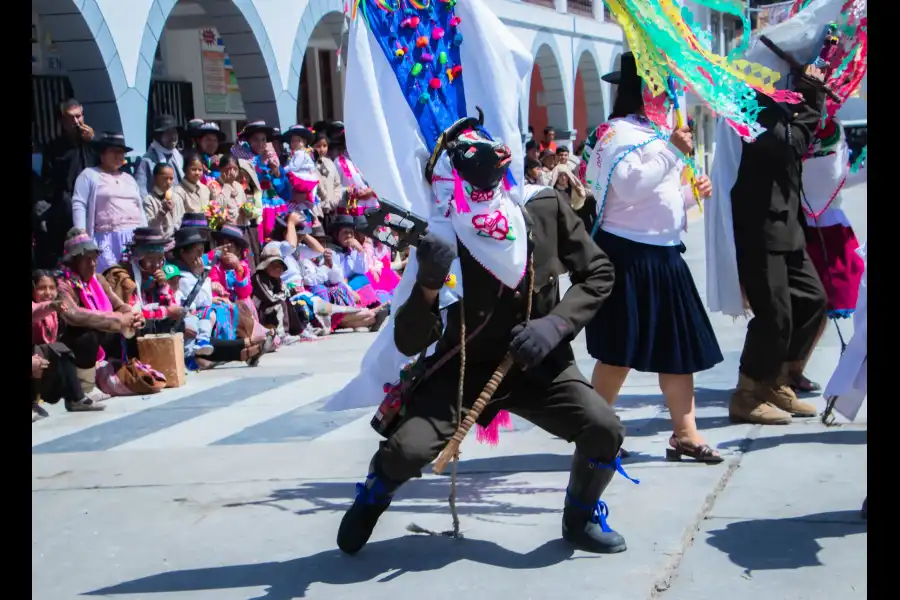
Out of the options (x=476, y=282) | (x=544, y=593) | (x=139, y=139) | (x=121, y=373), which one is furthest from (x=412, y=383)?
(x=139, y=139)

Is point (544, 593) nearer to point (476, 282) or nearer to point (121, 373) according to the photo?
point (476, 282)

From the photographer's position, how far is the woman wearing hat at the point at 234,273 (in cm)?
Answer: 988

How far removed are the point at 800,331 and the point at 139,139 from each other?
22.9ft

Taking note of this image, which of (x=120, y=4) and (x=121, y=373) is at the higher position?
(x=120, y=4)

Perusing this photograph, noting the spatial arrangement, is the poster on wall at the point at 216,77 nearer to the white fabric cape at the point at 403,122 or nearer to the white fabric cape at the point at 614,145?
the white fabric cape at the point at 614,145

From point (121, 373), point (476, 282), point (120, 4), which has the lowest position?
point (121, 373)

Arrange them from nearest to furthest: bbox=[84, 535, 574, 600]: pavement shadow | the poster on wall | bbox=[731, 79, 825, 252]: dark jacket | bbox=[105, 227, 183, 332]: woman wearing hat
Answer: bbox=[84, 535, 574, 600]: pavement shadow < bbox=[731, 79, 825, 252]: dark jacket < bbox=[105, 227, 183, 332]: woman wearing hat < the poster on wall

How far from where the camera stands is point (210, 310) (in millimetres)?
9562

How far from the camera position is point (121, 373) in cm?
841

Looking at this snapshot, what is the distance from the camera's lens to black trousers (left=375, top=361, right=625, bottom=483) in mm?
4203

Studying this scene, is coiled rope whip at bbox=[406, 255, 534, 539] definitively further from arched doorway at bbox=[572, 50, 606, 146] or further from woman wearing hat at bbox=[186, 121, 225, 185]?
arched doorway at bbox=[572, 50, 606, 146]

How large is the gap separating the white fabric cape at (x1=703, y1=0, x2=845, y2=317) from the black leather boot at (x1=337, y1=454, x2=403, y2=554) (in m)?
2.71

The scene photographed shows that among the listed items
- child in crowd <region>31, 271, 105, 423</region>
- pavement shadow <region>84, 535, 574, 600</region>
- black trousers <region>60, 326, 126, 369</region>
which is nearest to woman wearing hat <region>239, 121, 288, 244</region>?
black trousers <region>60, 326, 126, 369</region>
